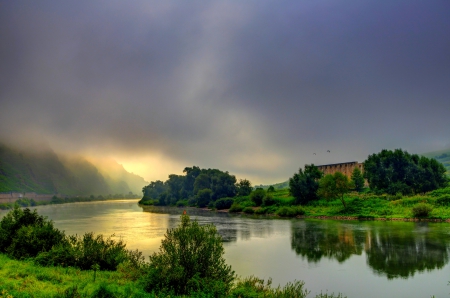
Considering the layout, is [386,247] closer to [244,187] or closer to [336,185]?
[336,185]

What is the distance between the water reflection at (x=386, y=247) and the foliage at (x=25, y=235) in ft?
65.0

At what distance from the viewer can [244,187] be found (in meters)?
113

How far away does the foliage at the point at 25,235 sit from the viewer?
20.3 m

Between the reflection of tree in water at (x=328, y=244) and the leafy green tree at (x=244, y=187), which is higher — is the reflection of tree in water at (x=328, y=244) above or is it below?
below

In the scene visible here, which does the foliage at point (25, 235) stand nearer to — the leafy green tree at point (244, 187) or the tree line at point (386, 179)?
the tree line at point (386, 179)

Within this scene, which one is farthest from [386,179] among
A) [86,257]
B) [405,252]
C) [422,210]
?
[86,257]

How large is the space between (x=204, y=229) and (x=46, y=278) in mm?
8057

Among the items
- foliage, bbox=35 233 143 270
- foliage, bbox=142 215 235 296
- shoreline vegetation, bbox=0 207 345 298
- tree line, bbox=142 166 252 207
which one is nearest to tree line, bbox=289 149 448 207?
tree line, bbox=142 166 252 207

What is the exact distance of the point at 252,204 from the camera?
8819 centimetres

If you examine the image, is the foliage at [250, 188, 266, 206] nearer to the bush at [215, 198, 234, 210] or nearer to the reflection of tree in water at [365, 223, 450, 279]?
the bush at [215, 198, 234, 210]

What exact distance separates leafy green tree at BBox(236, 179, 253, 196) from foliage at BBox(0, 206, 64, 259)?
90201mm

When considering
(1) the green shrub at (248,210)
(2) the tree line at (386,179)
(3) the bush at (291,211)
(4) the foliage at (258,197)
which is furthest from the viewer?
(4) the foliage at (258,197)

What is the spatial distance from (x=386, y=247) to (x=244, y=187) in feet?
278

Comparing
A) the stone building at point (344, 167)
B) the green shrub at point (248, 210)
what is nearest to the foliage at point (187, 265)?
the green shrub at point (248, 210)
